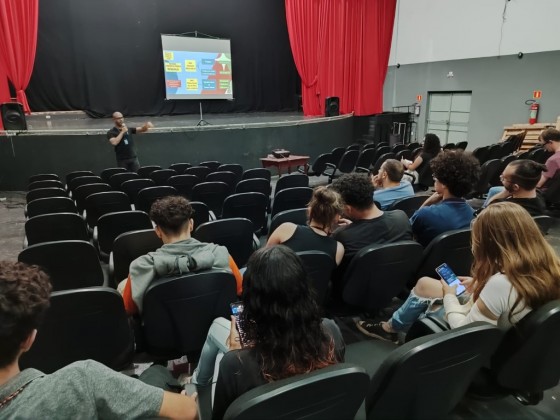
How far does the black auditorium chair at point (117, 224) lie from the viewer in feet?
9.90

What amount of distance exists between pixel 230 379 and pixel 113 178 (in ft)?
14.6

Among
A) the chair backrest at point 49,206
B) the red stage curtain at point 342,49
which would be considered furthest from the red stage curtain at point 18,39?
the red stage curtain at point 342,49

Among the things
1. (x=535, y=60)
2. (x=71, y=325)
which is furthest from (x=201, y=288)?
(x=535, y=60)

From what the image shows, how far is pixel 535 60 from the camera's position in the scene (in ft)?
31.9

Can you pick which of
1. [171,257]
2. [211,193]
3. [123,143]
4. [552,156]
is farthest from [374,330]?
[123,143]

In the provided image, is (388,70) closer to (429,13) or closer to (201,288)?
(429,13)

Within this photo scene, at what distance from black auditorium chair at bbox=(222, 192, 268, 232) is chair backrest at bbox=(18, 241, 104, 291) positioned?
139 cm

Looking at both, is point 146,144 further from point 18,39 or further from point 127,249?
point 127,249

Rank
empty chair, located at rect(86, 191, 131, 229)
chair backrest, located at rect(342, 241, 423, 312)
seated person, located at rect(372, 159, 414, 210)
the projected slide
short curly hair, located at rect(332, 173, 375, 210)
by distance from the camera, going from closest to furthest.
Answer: chair backrest, located at rect(342, 241, 423, 312) < short curly hair, located at rect(332, 173, 375, 210) < seated person, located at rect(372, 159, 414, 210) < empty chair, located at rect(86, 191, 131, 229) < the projected slide

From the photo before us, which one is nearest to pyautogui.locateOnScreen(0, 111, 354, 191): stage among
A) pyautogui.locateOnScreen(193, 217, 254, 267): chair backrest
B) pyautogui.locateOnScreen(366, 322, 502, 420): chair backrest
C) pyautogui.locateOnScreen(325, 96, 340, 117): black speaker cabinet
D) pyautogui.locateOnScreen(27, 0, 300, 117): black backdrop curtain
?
pyautogui.locateOnScreen(27, 0, 300, 117): black backdrop curtain

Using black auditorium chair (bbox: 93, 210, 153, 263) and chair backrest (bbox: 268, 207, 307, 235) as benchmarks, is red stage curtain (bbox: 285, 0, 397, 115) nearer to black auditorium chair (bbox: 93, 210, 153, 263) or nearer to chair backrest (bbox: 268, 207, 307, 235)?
chair backrest (bbox: 268, 207, 307, 235)

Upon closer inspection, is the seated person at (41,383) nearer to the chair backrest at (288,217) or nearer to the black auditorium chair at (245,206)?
the chair backrest at (288,217)

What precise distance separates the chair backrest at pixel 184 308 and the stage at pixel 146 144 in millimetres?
6491

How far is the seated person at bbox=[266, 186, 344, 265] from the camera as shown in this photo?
2188 mm
